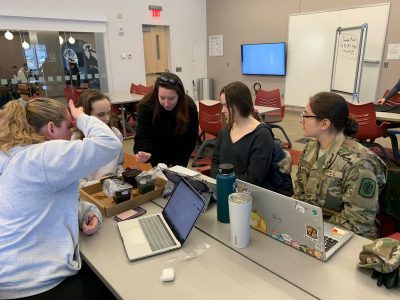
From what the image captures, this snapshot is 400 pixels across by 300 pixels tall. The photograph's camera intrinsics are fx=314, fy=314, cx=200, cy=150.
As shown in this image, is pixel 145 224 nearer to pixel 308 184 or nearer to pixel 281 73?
pixel 308 184

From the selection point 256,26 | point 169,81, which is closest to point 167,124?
point 169,81

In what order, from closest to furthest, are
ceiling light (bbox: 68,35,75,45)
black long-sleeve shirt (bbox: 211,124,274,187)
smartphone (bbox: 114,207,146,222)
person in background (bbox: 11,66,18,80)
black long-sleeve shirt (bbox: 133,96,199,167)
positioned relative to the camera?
smartphone (bbox: 114,207,146,222) → black long-sleeve shirt (bbox: 211,124,274,187) → black long-sleeve shirt (bbox: 133,96,199,167) → person in background (bbox: 11,66,18,80) → ceiling light (bbox: 68,35,75,45)

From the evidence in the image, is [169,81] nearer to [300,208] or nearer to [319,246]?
[300,208]

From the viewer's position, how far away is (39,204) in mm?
1127

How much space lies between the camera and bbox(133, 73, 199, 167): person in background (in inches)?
82.6

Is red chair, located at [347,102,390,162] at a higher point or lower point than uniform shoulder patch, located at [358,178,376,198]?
lower

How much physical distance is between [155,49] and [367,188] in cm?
721

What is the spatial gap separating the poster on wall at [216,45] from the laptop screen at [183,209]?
24.1 ft

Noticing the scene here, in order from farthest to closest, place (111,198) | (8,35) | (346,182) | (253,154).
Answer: (8,35)
(253,154)
(111,198)
(346,182)

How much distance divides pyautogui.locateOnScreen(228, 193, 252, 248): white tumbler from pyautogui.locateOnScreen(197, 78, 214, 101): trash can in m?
7.53

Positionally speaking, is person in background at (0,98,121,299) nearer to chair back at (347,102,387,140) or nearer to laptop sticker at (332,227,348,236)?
laptop sticker at (332,227,348,236)

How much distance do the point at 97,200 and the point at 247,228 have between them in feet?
2.67

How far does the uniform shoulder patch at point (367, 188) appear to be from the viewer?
4.44 ft

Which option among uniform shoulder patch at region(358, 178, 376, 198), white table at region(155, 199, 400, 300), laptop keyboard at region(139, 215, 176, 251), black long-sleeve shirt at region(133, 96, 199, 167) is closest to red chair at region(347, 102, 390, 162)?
black long-sleeve shirt at region(133, 96, 199, 167)
